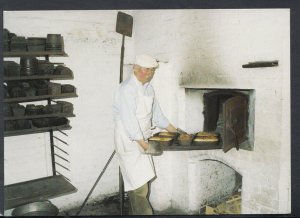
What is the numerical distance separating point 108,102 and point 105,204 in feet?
5.08

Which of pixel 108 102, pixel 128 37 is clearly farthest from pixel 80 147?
pixel 128 37

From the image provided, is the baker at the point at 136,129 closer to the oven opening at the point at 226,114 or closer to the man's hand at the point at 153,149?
the man's hand at the point at 153,149

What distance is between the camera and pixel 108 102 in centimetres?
479

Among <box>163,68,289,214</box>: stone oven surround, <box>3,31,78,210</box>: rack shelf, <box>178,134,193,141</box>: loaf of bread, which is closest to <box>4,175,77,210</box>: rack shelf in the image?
<box>3,31,78,210</box>: rack shelf

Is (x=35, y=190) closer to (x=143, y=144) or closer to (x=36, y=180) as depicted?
(x=36, y=180)

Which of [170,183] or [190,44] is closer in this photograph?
[190,44]

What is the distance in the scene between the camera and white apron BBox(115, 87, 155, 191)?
3.87 metres

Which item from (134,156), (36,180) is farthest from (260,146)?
(36,180)

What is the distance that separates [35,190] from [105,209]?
120cm

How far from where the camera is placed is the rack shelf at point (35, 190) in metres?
3.79

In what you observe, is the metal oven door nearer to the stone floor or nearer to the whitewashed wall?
the stone floor

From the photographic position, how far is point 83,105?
4609mm

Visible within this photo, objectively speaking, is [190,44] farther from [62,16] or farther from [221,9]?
[62,16]

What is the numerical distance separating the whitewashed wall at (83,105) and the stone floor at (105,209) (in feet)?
0.36
